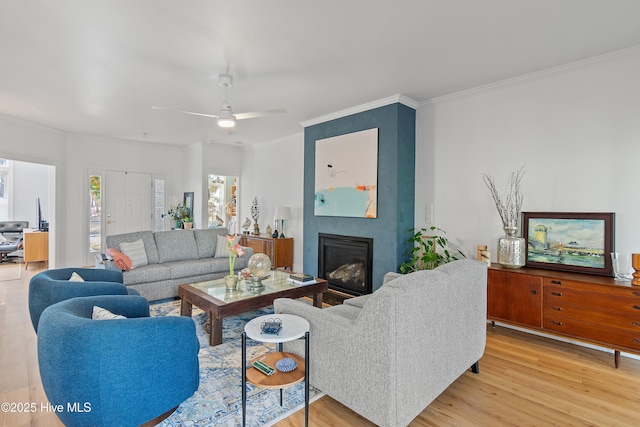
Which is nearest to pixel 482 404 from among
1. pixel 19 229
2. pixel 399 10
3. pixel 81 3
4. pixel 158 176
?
pixel 399 10

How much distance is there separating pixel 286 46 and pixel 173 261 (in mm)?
3449

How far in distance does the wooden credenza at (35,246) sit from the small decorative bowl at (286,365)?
24.3 feet

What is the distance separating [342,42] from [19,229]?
8944 millimetres

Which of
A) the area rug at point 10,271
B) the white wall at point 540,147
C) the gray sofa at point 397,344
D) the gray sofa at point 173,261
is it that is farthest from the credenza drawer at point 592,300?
the area rug at point 10,271

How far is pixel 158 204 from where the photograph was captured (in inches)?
297

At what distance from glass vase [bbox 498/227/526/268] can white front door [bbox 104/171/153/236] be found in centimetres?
723

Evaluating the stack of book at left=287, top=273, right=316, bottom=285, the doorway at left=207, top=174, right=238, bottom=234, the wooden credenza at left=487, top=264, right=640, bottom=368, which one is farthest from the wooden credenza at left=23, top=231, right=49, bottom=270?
the wooden credenza at left=487, top=264, right=640, bottom=368

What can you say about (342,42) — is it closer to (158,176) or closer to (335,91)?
(335,91)

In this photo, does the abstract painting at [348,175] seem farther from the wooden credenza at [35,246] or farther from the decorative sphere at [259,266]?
the wooden credenza at [35,246]

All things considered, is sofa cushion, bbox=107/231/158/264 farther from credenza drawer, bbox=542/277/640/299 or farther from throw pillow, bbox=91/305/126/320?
credenza drawer, bbox=542/277/640/299

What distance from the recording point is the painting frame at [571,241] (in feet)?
9.64

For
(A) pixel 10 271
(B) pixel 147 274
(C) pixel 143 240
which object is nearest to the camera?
(B) pixel 147 274

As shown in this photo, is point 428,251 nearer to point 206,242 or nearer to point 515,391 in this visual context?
point 515,391

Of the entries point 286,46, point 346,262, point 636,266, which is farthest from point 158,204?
point 636,266
